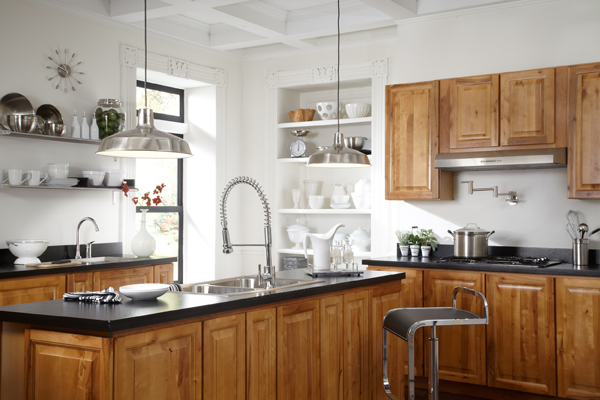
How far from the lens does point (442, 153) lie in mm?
4727

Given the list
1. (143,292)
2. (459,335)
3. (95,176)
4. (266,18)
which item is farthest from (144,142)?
(266,18)

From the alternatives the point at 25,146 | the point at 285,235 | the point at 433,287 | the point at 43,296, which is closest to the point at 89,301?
the point at 43,296

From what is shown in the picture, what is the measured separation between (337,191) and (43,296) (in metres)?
3.02

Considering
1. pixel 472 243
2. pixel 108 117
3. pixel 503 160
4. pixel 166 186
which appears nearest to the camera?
pixel 503 160

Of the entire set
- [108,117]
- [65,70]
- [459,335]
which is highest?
[65,70]

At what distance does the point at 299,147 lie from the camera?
6.12 m

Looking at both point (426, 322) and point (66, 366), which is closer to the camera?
point (66, 366)

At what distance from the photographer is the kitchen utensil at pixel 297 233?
6.16 metres

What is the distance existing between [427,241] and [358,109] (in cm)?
154

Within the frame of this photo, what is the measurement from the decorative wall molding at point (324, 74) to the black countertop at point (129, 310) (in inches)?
133

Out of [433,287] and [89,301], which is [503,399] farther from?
[89,301]

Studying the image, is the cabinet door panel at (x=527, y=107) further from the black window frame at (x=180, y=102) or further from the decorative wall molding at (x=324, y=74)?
the black window frame at (x=180, y=102)

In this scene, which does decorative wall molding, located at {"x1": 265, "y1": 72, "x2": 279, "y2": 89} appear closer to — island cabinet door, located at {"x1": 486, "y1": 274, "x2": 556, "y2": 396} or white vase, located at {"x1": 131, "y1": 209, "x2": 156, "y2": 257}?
white vase, located at {"x1": 131, "y1": 209, "x2": 156, "y2": 257}

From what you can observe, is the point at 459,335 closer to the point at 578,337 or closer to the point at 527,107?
the point at 578,337
